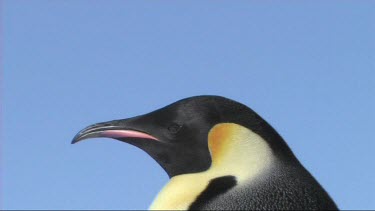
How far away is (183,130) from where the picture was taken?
2.49 metres

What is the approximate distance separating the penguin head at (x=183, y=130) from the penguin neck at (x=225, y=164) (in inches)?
0.7

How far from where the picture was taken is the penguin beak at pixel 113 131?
2.59 m

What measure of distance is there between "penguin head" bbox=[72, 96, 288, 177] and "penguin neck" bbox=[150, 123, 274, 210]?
19 millimetres

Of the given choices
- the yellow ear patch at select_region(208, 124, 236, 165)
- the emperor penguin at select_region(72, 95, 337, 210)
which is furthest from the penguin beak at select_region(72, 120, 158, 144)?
the yellow ear patch at select_region(208, 124, 236, 165)

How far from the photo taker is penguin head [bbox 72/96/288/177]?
2.39 m

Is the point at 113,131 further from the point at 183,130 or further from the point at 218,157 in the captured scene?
the point at 218,157

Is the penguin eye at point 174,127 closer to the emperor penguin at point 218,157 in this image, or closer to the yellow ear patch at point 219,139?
the emperor penguin at point 218,157

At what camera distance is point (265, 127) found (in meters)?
2.37

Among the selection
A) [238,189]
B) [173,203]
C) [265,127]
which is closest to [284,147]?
[265,127]

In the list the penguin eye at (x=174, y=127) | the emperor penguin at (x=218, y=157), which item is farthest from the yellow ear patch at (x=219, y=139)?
the penguin eye at (x=174, y=127)

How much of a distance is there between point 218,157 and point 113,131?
0.48m

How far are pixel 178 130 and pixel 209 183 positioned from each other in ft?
1.07

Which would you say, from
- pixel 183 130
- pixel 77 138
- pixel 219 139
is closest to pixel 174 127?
pixel 183 130

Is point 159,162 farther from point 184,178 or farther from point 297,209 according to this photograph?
point 297,209
